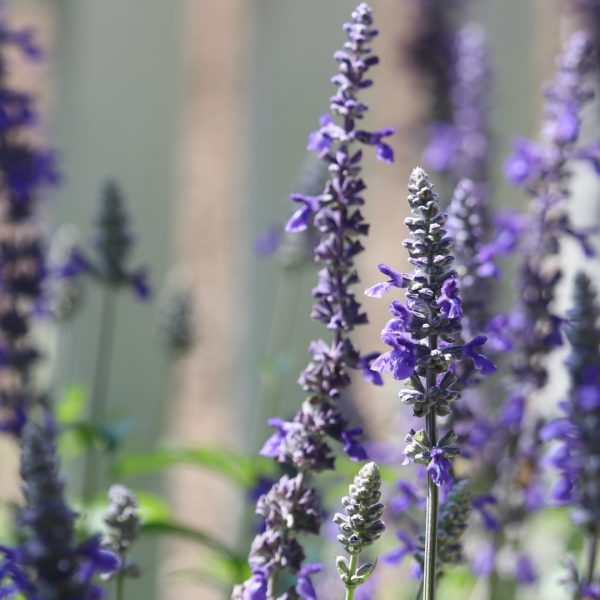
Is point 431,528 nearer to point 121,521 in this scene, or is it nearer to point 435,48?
point 121,521

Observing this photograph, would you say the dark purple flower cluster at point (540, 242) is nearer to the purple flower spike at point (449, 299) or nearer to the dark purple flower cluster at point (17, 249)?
the purple flower spike at point (449, 299)

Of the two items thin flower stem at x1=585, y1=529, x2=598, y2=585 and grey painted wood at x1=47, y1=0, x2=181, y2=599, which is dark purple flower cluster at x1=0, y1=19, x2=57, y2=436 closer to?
thin flower stem at x1=585, y1=529, x2=598, y2=585

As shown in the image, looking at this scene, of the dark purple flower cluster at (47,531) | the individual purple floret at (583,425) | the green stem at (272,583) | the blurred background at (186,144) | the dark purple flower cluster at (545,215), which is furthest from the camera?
the blurred background at (186,144)

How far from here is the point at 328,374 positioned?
1.41 metres

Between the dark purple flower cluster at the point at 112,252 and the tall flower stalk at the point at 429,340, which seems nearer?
the tall flower stalk at the point at 429,340

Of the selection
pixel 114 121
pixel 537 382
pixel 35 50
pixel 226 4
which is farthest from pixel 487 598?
pixel 226 4

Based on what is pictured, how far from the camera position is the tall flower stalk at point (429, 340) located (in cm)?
122

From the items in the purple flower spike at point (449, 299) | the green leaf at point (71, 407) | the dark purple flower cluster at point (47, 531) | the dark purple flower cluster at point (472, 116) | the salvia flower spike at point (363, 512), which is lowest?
the dark purple flower cluster at point (47, 531)

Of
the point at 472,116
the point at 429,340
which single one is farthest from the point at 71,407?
the point at 429,340

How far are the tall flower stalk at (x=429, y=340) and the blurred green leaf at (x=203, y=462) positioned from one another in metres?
1.06

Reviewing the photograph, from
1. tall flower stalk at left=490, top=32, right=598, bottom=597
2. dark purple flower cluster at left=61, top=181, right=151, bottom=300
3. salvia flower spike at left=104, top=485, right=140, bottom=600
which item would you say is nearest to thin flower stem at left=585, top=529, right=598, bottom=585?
tall flower stalk at left=490, top=32, right=598, bottom=597

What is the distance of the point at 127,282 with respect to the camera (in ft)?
8.07

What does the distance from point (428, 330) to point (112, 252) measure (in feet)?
4.32

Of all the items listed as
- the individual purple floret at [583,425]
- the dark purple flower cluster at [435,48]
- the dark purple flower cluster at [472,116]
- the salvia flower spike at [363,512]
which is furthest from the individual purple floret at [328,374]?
the dark purple flower cluster at [435,48]
